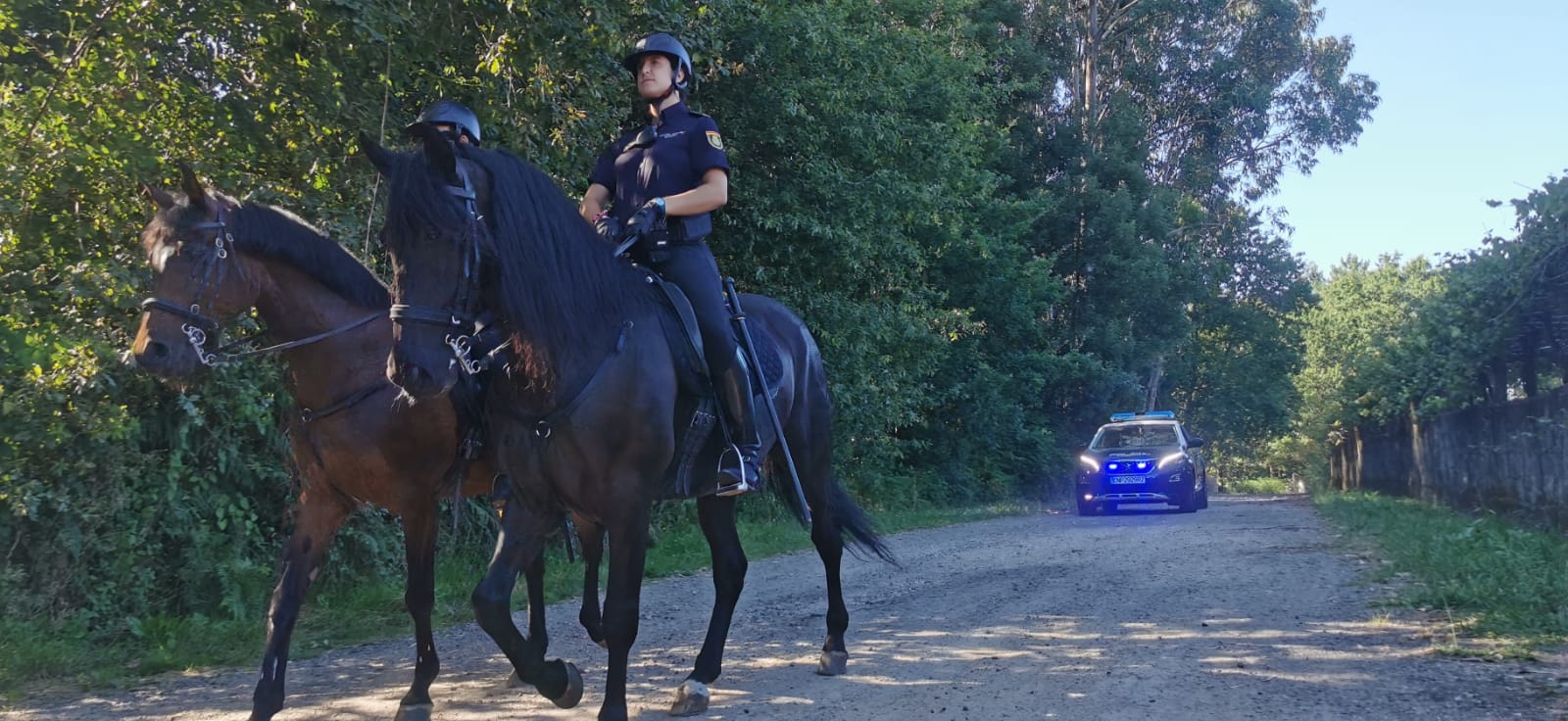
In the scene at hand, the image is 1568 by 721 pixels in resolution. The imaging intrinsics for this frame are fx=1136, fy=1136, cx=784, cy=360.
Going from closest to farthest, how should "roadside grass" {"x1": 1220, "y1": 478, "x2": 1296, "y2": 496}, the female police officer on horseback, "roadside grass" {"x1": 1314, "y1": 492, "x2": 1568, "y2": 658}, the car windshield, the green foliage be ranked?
the female police officer on horseback → "roadside grass" {"x1": 1314, "y1": 492, "x2": 1568, "y2": 658} → the green foliage → the car windshield → "roadside grass" {"x1": 1220, "y1": 478, "x2": 1296, "y2": 496}

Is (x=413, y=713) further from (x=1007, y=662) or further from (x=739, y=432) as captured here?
(x=1007, y=662)

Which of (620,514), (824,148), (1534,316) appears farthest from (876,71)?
(620,514)

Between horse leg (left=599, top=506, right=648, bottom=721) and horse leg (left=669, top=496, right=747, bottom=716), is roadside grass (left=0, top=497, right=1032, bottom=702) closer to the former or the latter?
horse leg (left=669, top=496, right=747, bottom=716)

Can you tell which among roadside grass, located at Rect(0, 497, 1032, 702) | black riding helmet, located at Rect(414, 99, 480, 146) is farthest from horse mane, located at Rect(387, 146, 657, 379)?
roadside grass, located at Rect(0, 497, 1032, 702)

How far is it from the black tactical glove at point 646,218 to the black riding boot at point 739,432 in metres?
0.72

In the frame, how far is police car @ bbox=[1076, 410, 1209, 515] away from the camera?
19.4 metres

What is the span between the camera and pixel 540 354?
451cm

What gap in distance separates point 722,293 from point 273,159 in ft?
14.5

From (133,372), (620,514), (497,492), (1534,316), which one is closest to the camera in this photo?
(620,514)

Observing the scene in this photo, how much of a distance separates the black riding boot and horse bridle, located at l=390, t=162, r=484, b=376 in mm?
1305

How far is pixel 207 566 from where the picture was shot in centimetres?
784

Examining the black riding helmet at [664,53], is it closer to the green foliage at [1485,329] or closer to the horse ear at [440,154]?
the horse ear at [440,154]

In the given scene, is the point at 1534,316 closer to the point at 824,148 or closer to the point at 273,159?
the point at 824,148

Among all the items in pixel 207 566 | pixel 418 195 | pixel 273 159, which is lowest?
pixel 207 566
